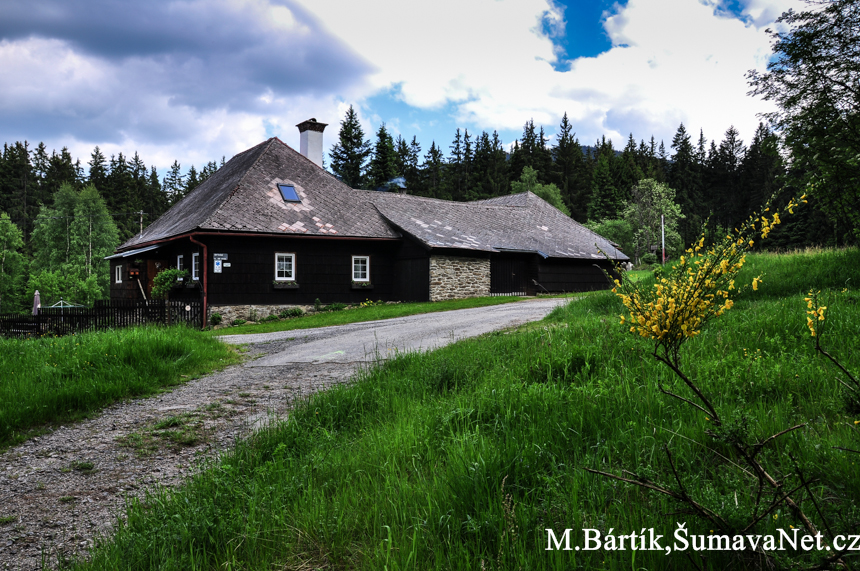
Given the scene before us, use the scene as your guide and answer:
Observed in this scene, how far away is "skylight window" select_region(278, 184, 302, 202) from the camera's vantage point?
75.7 ft

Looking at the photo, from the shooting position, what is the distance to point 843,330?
5305 mm

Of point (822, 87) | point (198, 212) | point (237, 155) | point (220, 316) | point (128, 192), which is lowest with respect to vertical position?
point (220, 316)

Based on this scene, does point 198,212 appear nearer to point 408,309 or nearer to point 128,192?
point 408,309

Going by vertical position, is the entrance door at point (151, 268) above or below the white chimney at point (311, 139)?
below

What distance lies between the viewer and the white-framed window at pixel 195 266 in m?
20.5

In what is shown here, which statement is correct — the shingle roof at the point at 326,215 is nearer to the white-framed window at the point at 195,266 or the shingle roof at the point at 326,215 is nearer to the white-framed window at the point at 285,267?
the white-framed window at the point at 195,266

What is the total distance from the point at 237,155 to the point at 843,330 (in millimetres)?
29053

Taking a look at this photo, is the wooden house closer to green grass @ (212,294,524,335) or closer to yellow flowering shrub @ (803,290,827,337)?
green grass @ (212,294,524,335)

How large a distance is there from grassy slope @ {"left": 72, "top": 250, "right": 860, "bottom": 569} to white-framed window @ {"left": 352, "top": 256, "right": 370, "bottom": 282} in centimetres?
1848

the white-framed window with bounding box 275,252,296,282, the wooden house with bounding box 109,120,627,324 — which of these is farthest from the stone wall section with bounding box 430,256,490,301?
the white-framed window with bounding box 275,252,296,282

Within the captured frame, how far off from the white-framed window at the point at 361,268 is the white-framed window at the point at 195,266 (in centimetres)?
646

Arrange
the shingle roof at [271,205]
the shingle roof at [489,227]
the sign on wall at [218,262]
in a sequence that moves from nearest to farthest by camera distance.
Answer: the sign on wall at [218,262], the shingle roof at [271,205], the shingle roof at [489,227]

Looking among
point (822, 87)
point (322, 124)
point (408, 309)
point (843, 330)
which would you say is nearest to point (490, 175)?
point (322, 124)

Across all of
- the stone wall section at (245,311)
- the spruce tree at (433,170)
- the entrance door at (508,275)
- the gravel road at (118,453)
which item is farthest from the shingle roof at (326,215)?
the spruce tree at (433,170)
